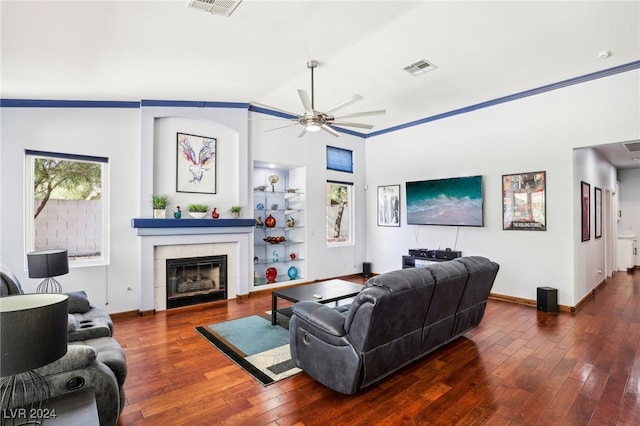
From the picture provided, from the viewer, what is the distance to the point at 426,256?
6.21 metres

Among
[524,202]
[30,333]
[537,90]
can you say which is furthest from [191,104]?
[524,202]

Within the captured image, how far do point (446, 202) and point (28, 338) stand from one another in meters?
6.13

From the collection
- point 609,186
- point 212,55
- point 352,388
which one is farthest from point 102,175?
point 609,186

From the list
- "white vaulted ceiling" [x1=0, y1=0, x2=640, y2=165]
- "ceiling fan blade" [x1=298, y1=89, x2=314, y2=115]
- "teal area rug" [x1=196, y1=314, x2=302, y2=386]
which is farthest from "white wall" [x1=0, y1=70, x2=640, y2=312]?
"ceiling fan blade" [x1=298, y1=89, x2=314, y2=115]

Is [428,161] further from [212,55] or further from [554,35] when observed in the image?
[212,55]

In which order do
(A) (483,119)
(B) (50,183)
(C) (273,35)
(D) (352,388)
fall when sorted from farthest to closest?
1. (A) (483,119)
2. (B) (50,183)
3. (C) (273,35)
4. (D) (352,388)

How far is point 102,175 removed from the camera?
471 cm

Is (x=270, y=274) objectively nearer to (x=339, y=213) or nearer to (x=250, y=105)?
(x=339, y=213)

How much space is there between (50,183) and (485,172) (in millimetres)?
6825

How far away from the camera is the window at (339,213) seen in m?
7.40

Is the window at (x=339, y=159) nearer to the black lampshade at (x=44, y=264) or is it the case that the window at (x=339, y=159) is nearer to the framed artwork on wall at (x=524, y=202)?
the framed artwork on wall at (x=524, y=202)

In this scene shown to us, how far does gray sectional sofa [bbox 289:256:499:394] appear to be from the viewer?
242 centimetres

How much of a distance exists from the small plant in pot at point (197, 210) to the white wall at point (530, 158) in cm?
426

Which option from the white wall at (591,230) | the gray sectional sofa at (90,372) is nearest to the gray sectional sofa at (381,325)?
the gray sectional sofa at (90,372)
